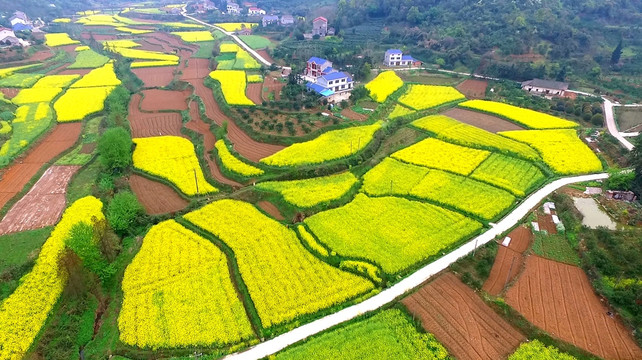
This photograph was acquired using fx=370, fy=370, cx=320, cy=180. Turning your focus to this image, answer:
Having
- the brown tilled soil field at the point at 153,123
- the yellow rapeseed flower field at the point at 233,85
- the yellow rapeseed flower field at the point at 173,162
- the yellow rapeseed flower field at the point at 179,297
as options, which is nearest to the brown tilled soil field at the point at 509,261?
the yellow rapeseed flower field at the point at 179,297

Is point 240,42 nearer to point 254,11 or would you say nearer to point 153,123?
point 254,11

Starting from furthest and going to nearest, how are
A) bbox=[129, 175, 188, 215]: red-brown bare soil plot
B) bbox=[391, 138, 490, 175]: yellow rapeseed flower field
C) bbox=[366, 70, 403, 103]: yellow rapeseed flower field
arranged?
bbox=[366, 70, 403, 103]: yellow rapeseed flower field
bbox=[391, 138, 490, 175]: yellow rapeseed flower field
bbox=[129, 175, 188, 215]: red-brown bare soil plot

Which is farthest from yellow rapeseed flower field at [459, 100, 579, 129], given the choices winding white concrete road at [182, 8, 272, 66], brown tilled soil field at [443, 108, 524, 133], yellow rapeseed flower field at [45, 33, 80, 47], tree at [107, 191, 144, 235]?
yellow rapeseed flower field at [45, 33, 80, 47]

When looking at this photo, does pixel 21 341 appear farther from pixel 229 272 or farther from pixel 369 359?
pixel 369 359

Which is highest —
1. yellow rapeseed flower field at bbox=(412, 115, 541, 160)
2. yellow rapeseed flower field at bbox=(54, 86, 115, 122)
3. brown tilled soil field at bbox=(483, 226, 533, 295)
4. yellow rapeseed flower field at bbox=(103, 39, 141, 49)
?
yellow rapeseed flower field at bbox=(412, 115, 541, 160)

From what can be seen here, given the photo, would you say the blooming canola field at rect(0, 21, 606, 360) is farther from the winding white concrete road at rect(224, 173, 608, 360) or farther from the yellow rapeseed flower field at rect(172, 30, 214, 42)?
the yellow rapeseed flower field at rect(172, 30, 214, 42)

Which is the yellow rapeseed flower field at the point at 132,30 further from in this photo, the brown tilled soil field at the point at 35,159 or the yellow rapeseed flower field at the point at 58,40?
the brown tilled soil field at the point at 35,159
